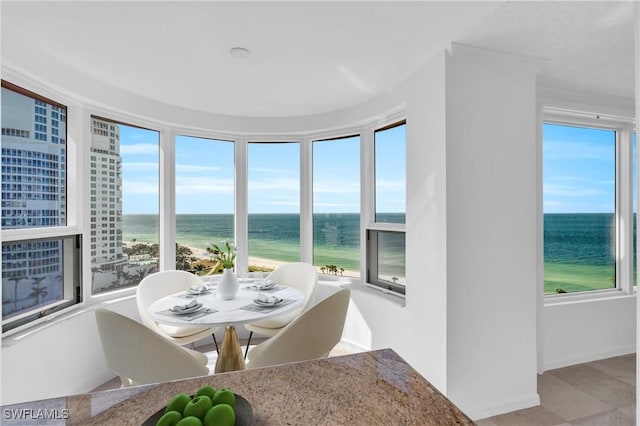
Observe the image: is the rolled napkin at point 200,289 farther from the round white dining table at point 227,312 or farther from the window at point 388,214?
the window at point 388,214

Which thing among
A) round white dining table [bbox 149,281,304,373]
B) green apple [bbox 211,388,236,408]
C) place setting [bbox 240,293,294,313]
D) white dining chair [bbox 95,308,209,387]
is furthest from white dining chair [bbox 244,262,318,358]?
green apple [bbox 211,388,236,408]

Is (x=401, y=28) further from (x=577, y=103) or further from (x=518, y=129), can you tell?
(x=577, y=103)

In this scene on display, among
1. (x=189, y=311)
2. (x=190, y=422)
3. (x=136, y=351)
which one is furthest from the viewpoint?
(x=189, y=311)

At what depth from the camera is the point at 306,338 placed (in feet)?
6.61

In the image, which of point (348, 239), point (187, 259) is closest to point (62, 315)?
point (187, 259)

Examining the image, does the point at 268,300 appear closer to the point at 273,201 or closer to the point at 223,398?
the point at 223,398

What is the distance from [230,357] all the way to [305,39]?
2.31 meters

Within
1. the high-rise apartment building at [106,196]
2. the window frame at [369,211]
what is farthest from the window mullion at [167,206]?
the window frame at [369,211]

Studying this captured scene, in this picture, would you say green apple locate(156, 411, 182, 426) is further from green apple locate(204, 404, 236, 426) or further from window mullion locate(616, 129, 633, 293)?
window mullion locate(616, 129, 633, 293)

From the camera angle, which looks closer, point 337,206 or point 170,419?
point 170,419

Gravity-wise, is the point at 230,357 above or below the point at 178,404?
below

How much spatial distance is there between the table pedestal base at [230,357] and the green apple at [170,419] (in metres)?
1.84

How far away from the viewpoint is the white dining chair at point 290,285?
285 centimetres

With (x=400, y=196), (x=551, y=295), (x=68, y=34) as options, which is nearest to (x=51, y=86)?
(x=68, y=34)
